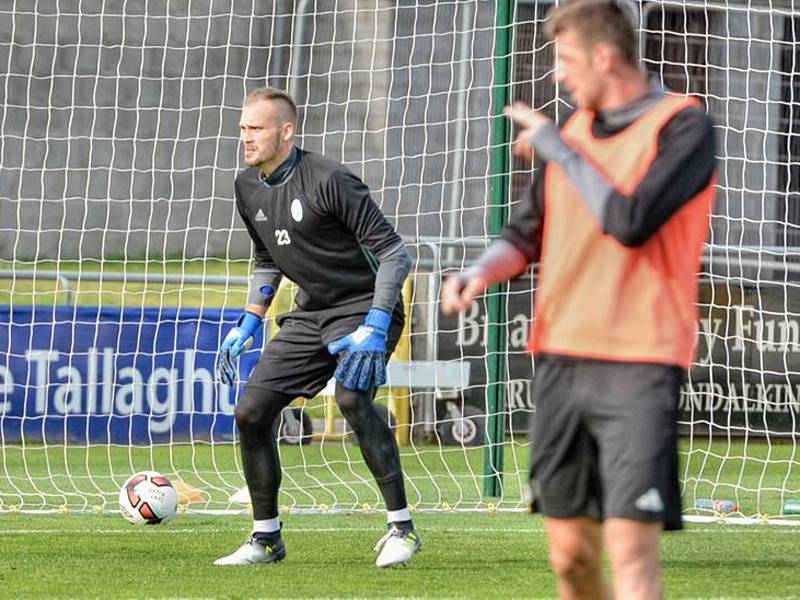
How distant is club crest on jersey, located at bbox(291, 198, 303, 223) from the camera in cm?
650

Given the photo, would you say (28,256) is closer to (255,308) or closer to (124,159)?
(124,159)

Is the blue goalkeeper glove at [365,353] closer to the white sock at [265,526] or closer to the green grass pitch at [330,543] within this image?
the white sock at [265,526]

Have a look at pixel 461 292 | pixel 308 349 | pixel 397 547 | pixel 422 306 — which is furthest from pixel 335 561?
pixel 422 306

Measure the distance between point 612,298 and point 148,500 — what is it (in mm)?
4459

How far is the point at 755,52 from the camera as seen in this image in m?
11.4

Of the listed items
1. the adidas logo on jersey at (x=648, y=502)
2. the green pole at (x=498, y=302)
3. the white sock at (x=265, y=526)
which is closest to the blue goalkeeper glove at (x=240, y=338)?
the white sock at (x=265, y=526)

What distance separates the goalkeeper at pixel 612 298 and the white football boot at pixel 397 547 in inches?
106

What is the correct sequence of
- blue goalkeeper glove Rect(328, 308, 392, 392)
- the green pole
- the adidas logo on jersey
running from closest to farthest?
the adidas logo on jersey < blue goalkeeper glove Rect(328, 308, 392, 392) < the green pole

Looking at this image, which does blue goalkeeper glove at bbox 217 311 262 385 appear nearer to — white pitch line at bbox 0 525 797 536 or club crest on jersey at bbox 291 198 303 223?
club crest on jersey at bbox 291 198 303 223

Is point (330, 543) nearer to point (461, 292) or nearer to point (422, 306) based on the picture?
point (461, 292)

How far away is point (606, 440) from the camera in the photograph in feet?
11.9

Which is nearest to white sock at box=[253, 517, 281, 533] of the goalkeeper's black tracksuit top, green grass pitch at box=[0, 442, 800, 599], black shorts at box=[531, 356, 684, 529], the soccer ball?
green grass pitch at box=[0, 442, 800, 599]

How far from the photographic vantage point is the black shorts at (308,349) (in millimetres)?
6543

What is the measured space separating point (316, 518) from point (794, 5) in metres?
6.03
